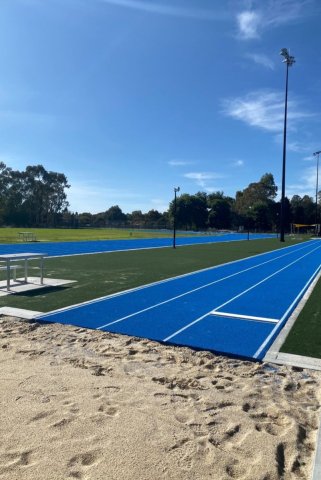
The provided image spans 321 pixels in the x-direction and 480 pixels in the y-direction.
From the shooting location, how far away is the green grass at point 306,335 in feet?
18.0

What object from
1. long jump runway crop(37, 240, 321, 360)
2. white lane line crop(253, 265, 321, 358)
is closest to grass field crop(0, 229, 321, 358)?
white lane line crop(253, 265, 321, 358)

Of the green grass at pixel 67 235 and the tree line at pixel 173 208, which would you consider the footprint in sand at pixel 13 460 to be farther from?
the tree line at pixel 173 208

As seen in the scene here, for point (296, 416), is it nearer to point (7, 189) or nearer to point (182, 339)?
point (182, 339)

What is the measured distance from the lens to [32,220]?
9769 cm

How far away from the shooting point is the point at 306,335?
620 cm

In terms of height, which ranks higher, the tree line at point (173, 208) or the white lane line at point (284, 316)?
the tree line at point (173, 208)

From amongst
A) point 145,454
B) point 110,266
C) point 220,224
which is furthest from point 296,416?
point 220,224

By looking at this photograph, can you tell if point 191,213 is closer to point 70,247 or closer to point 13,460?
point 70,247

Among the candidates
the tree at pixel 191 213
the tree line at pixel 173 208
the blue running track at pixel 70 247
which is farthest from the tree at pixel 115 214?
the blue running track at pixel 70 247

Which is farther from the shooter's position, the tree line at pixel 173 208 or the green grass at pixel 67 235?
the tree line at pixel 173 208

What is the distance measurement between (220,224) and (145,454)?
3735 inches

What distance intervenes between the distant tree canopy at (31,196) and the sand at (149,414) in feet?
306

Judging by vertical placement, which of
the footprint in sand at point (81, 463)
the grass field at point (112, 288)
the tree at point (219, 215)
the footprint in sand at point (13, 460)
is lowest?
the footprint in sand at point (81, 463)

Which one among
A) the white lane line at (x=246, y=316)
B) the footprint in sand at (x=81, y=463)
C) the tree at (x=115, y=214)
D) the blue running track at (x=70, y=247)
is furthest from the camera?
the tree at (x=115, y=214)
